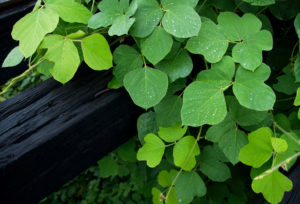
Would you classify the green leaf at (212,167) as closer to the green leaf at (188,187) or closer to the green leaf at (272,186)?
the green leaf at (188,187)

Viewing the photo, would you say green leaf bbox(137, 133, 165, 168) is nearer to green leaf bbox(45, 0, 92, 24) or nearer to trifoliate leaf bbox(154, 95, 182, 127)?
trifoliate leaf bbox(154, 95, 182, 127)

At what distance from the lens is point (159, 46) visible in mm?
594

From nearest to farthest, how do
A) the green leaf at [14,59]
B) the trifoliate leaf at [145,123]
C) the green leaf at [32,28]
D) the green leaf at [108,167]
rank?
1. the green leaf at [32,28]
2. the green leaf at [14,59]
3. the trifoliate leaf at [145,123]
4. the green leaf at [108,167]

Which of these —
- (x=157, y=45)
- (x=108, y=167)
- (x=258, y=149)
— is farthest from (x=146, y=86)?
(x=108, y=167)

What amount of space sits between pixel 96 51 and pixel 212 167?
1.77 ft

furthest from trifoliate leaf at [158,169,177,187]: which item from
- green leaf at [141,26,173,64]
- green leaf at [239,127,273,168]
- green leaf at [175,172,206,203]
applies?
green leaf at [141,26,173,64]

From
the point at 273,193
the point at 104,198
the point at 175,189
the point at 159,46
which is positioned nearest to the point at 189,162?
the point at 175,189

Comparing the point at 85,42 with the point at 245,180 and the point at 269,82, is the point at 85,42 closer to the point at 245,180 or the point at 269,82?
the point at 269,82

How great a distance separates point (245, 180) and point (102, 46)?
0.84 metres

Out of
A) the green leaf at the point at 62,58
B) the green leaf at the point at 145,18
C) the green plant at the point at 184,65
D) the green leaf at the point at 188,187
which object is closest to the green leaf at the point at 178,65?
the green plant at the point at 184,65

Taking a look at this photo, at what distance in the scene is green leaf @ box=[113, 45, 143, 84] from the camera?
26.3 inches

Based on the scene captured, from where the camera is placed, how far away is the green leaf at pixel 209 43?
604 mm

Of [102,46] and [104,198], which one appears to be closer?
[102,46]

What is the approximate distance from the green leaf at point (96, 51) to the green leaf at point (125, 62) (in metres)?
0.07
